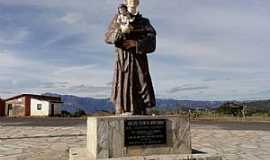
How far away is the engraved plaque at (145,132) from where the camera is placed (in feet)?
23.5

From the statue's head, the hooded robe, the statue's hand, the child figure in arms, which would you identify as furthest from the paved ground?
the statue's head

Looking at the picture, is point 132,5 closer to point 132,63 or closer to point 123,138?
point 132,63

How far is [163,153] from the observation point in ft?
23.9

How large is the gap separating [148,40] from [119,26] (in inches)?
21.8

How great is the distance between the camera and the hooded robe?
7.64 meters

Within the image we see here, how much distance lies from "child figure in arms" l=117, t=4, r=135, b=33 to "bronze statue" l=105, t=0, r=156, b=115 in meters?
0.02

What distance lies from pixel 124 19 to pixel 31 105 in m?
30.7

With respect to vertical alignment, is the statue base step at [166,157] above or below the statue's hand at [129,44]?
below

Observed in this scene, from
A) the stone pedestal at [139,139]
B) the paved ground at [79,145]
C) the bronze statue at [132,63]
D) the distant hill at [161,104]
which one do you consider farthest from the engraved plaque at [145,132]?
the paved ground at [79,145]

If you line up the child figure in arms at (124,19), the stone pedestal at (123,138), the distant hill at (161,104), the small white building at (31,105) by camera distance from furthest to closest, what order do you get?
the small white building at (31,105)
the distant hill at (161,104)
the child figure in arms at (124,19)
the stone pedestal at (123,138)

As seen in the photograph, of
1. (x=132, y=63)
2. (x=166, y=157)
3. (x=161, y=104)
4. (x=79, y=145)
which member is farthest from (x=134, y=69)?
(x=161, y=104)

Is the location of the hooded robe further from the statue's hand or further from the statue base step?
the statue base step

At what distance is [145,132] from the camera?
7230 millimetres

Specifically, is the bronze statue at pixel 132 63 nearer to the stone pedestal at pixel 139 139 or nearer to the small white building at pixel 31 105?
the stone pedestal at pixel 139 139
